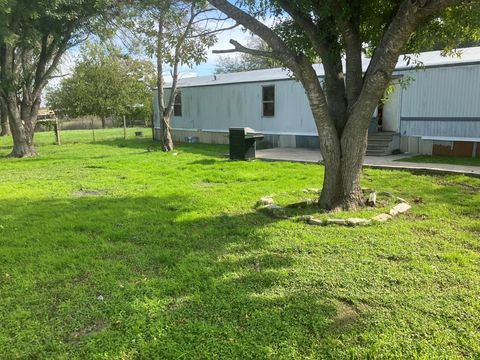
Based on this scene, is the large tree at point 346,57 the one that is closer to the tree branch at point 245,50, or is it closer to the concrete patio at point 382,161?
the tree branch at point 245,50

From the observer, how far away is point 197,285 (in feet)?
11.3

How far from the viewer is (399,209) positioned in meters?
5.72

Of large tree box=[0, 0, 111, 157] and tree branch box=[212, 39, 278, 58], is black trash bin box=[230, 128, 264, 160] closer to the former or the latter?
tree branch box=[212, 39, 278, 58]

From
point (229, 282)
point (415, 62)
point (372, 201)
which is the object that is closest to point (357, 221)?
point (372, 201)

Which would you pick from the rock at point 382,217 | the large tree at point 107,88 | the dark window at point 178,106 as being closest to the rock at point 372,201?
the rock at point 382,217

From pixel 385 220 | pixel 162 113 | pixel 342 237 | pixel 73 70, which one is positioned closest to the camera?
pixel 342 237

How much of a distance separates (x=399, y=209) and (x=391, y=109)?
847cm

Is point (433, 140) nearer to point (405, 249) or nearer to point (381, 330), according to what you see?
point (405, 249)

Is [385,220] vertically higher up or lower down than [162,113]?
lower down

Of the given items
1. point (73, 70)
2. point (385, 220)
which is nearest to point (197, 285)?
point (385, 220)

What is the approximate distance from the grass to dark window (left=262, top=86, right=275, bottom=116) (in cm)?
614

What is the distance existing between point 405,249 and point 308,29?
3.20 meters

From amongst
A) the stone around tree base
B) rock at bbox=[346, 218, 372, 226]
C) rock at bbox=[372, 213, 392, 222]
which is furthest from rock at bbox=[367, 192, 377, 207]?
the stone around tree base

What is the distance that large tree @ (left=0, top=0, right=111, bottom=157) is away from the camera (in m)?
11.3
